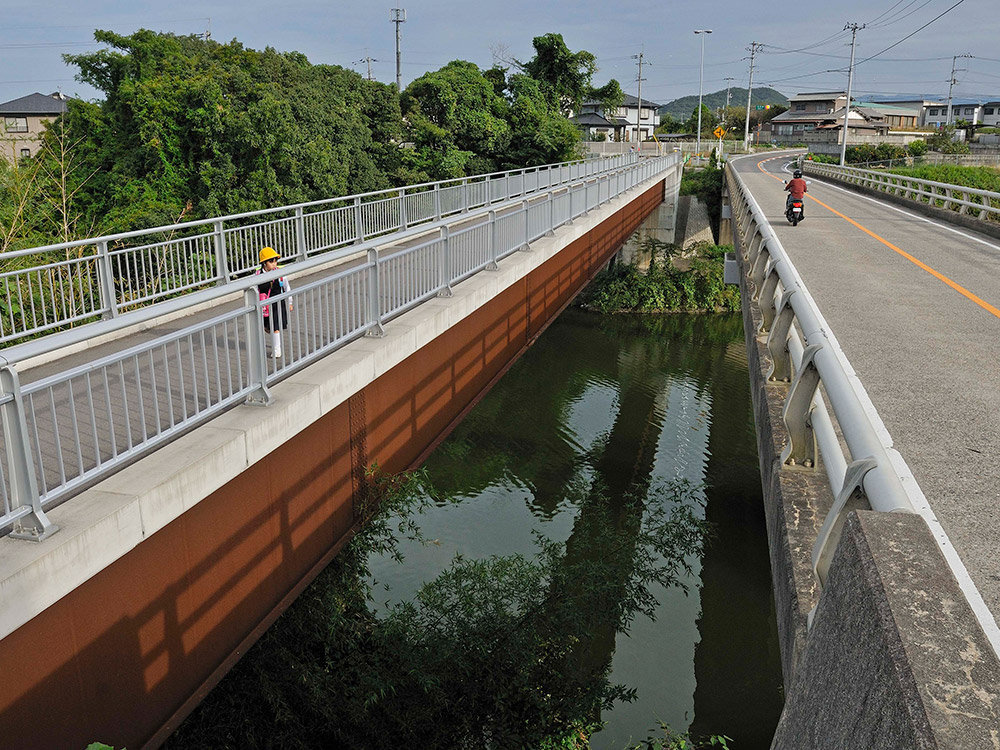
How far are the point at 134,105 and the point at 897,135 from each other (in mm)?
110262

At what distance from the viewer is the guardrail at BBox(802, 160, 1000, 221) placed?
78.5 ft

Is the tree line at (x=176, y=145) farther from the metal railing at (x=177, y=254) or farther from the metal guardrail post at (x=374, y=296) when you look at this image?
the metal guardrail post at (x=374, y=296)

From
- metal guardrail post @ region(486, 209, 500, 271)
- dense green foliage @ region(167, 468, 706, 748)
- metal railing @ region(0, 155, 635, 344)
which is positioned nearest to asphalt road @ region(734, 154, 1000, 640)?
metal guardrail post @ region(486, 209, 500, 271)

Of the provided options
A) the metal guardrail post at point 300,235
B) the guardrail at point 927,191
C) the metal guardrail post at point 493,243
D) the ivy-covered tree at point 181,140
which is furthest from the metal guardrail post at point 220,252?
the guardrail at point 927,191

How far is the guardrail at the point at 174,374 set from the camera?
429 cm

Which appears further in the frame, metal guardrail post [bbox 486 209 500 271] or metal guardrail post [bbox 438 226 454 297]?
metal guardrail post [bbox 486 209 500 271]

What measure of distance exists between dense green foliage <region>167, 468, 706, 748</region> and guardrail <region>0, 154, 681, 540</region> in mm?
2880

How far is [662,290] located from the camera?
4378 centimetres

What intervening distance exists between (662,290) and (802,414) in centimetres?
3939

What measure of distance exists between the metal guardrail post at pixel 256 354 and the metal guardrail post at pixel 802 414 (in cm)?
370

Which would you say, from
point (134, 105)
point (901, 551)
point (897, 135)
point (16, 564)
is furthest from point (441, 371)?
point (897, 135)

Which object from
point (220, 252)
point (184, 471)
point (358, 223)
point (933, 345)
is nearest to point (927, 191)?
point (358, 223)

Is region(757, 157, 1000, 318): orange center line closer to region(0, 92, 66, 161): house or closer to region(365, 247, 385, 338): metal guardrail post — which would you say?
region(365, 247, 385, 338): metal guardrail post

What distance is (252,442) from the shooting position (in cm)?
572
